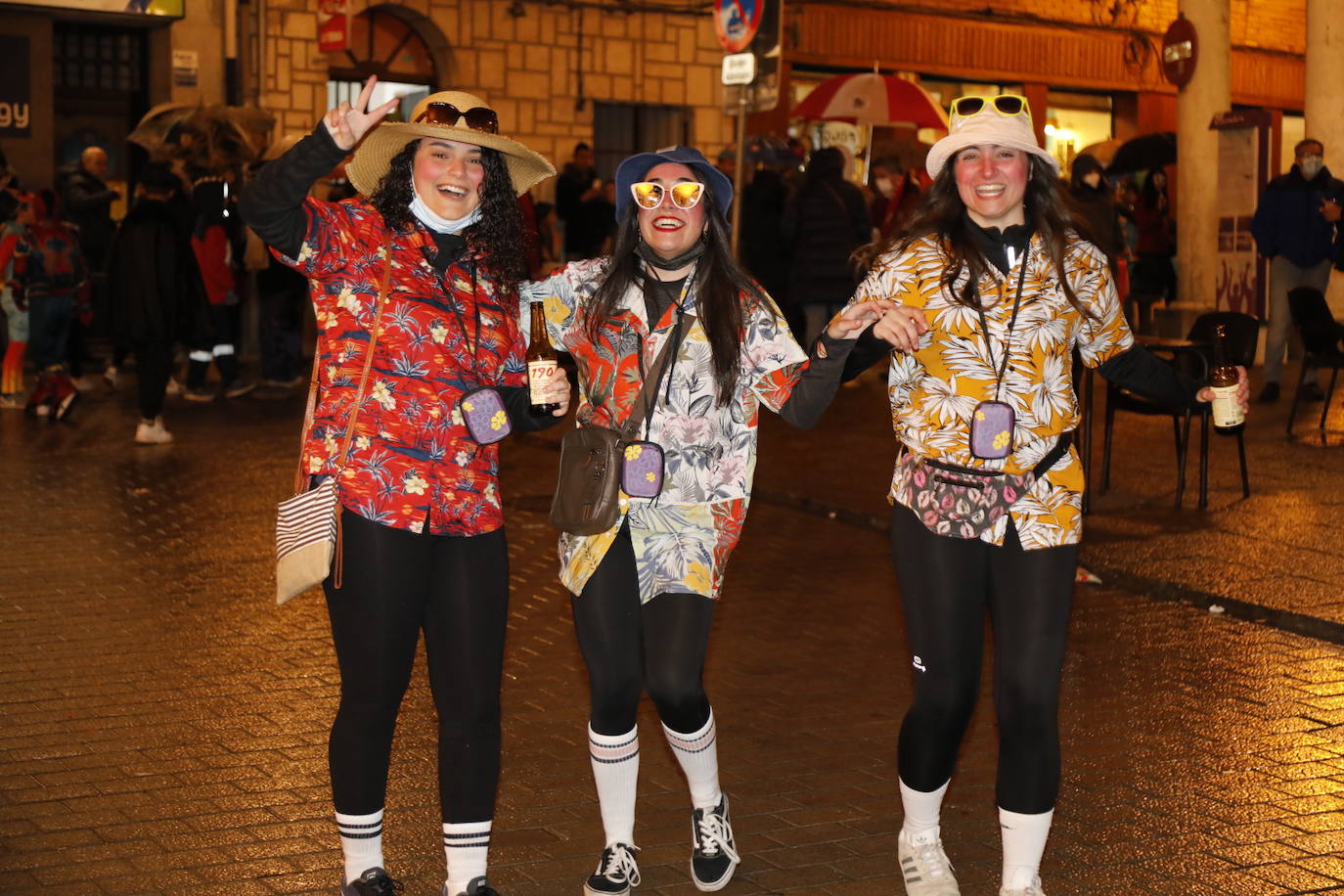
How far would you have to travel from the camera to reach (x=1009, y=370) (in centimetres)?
469

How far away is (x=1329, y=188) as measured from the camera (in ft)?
54.5

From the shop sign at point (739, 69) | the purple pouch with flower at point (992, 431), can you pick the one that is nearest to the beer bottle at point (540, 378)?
the purple pouch with flower at point (992, 431)

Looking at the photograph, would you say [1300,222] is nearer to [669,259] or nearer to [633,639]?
[669,259]

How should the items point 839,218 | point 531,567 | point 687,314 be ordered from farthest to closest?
1. point 839,218
2. point 531,567
3. point 687,314

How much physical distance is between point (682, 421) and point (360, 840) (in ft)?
4.47

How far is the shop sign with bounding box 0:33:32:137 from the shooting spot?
2252 centimetres

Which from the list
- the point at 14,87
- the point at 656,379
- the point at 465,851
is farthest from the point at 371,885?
the point at 14,87

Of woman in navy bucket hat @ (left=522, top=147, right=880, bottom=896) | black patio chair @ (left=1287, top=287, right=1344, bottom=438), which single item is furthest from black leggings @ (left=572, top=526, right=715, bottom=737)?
black patio chair @ (left=1287, top=287, right=1344, bottom=438)

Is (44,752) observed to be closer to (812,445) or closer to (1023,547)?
(1023,547)

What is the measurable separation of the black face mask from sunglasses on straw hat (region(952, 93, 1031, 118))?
774 millimetres

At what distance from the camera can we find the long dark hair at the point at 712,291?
489 centimetres

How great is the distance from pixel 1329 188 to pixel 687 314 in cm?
1321

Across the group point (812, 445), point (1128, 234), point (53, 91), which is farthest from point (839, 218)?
point (53, 91)

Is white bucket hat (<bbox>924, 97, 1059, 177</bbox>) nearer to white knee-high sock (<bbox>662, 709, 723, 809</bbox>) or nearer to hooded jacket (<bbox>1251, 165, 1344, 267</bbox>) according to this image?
white knee-high sock (<bbox>662, 709, 723, 809</bbox>)
